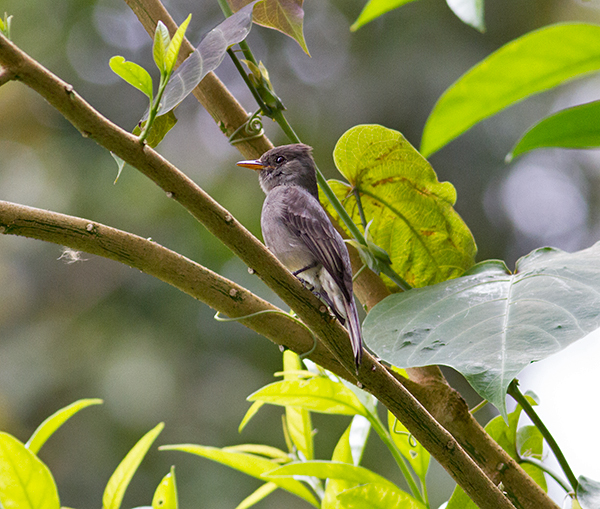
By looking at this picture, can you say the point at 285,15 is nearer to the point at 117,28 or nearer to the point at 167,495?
the point at 167,495

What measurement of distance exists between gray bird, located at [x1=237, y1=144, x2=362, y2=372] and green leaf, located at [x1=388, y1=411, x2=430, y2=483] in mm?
282

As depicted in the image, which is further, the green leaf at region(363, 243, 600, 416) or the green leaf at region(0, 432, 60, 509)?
the green leaf at region(0, 432, 60, 509)

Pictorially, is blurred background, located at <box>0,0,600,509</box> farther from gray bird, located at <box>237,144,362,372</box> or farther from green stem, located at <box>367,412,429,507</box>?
green stem, located at <box>367,412,429,507</box>

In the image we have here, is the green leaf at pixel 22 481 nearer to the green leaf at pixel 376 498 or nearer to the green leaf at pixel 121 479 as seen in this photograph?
the green leaf at pixel 121 479

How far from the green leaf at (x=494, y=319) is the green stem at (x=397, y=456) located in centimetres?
12

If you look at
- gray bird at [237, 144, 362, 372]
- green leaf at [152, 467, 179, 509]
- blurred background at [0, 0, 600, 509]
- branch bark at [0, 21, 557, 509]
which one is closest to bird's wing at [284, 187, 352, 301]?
gray bird at [237, 144, 362, 372]

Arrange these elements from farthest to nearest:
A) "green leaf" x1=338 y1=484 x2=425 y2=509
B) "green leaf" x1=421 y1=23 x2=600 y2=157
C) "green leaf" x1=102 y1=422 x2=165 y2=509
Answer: "green leaf" x1=102 y1=422 x2=165 y2=509, "green leaf" x1=338 y1=484 x2=425 y2=509, "green leaf" x1=421 y1=23 x2=600 y2=157

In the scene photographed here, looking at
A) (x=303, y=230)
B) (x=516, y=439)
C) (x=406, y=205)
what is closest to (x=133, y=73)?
(x=406, y=205)

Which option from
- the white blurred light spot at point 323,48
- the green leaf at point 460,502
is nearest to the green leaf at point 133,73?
the green leaf at point 460,502

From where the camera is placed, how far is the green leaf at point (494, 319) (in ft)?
1.90

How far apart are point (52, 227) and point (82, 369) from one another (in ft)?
11.2

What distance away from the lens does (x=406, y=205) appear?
41.9 inches

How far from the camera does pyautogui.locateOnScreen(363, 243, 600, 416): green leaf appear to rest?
58cm

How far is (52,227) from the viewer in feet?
1.94
